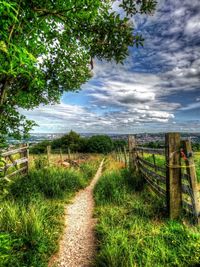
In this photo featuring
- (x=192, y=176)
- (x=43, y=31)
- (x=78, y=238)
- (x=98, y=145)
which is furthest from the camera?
(x=98, y=145)

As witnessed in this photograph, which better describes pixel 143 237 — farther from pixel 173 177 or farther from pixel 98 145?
pixel 98 145

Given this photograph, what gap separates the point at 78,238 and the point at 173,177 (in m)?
2.55

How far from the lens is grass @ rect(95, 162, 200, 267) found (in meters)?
3.23

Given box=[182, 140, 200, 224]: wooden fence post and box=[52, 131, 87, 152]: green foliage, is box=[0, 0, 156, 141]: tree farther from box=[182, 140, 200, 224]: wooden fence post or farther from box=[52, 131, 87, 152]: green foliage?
box=[52, 131, 87, 152]: green foliage

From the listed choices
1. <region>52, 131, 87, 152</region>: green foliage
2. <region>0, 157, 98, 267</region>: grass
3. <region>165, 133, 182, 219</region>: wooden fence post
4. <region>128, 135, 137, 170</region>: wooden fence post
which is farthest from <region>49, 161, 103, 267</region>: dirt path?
<region>52, 131, 87, 152</region>: green foliage

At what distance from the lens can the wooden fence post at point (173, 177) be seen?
4691mm

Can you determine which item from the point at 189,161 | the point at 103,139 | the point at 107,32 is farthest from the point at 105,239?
the point at 103,139

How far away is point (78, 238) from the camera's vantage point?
184 inches

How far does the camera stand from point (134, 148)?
990 cm

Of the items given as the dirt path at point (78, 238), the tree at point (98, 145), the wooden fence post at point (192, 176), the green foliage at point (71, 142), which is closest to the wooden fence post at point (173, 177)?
the wooden fence post at point (192, 176)

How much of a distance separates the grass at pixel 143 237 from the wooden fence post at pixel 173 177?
0.33 metres

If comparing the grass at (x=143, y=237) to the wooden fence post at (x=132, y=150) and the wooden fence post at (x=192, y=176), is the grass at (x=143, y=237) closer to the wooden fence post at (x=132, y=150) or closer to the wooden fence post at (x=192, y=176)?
the wooden fence post at (x=192, y=176)

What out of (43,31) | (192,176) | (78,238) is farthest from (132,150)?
(43,31)

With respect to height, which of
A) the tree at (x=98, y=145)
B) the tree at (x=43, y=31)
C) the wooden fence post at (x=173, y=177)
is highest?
the tree at (x=43, y=31)
